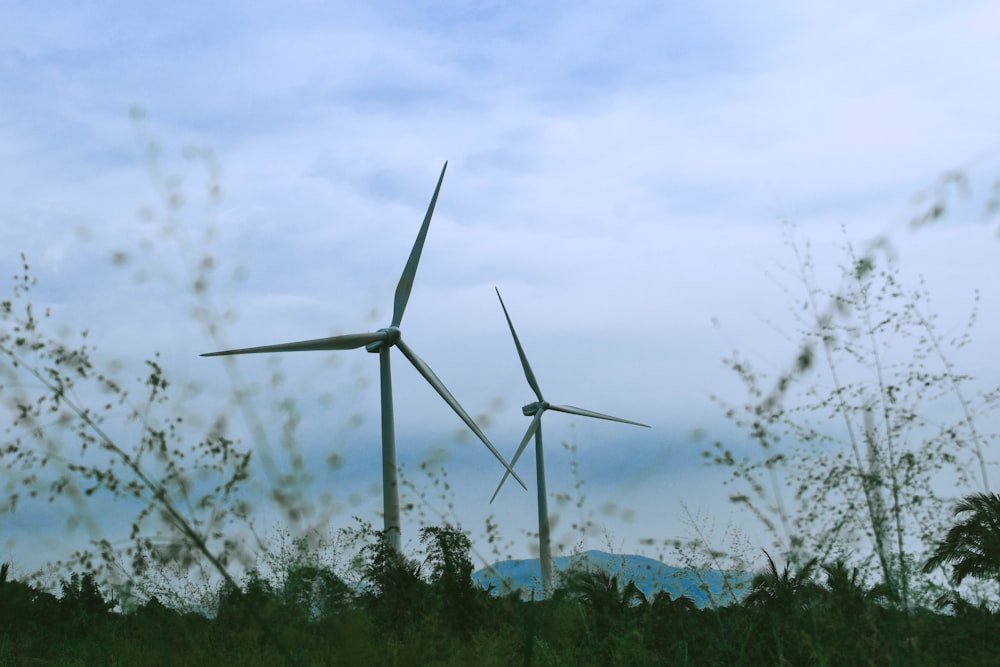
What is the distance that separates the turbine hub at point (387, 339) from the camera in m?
30.3

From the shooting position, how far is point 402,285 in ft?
105

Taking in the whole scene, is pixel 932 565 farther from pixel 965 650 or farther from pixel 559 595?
pixel 559 595

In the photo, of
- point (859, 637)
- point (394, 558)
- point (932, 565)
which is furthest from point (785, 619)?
point (394, 558)

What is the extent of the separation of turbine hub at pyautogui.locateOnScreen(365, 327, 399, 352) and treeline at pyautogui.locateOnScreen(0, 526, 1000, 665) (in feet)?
58.3

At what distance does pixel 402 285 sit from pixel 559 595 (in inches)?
1105

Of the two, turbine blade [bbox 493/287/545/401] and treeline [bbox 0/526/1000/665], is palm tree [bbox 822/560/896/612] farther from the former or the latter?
turbine blade [bbox 493/287/545/401]

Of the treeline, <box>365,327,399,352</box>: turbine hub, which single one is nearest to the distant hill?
the treeline

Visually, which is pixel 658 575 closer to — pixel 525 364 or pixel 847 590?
pixel 847 590

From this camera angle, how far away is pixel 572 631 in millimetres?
7301

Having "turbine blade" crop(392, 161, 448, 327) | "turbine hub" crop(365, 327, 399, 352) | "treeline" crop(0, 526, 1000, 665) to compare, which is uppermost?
"turbine blade" crop(392, 161, 448, 327)

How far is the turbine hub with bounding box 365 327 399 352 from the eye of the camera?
1195 inches

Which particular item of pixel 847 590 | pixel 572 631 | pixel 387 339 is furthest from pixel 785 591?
pixel 387 339

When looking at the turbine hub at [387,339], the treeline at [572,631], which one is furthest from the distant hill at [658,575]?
the turbine hub at [387,339]

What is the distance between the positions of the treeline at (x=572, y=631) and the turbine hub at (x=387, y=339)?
699 inches
